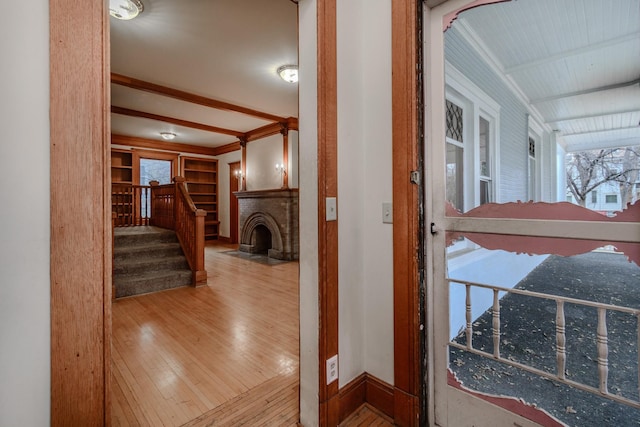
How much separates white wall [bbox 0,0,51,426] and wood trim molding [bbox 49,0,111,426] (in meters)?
0.02

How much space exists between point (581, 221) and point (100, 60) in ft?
5.58

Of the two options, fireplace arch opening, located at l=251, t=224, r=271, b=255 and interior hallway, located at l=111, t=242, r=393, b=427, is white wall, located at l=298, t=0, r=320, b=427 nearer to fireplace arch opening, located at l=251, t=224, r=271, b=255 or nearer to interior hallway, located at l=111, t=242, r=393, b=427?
interior hallway, located at l=111, t=242, r=393, b=427

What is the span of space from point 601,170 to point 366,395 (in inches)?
60.3

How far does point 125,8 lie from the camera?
106 inches

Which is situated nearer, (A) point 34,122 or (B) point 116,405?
(A) point 34,122

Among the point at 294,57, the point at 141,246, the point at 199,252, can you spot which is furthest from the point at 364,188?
the point at 141,246

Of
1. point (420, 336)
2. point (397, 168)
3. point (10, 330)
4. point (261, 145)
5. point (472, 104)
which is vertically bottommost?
point (420, 336)

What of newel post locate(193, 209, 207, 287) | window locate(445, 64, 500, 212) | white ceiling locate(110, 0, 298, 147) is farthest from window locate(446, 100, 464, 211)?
newel post locate(193, 209, 207, 287)

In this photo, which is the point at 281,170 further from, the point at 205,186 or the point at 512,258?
the point at 512,258

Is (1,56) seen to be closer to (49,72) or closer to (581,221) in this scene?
(49,72)

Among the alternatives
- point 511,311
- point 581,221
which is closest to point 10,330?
point 581,221

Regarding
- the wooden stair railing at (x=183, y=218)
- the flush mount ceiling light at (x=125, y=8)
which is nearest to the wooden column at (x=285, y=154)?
the wooden stair railing at (x=183, y=218)

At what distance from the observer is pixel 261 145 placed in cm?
705

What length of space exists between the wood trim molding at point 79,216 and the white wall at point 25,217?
21 millimetres
